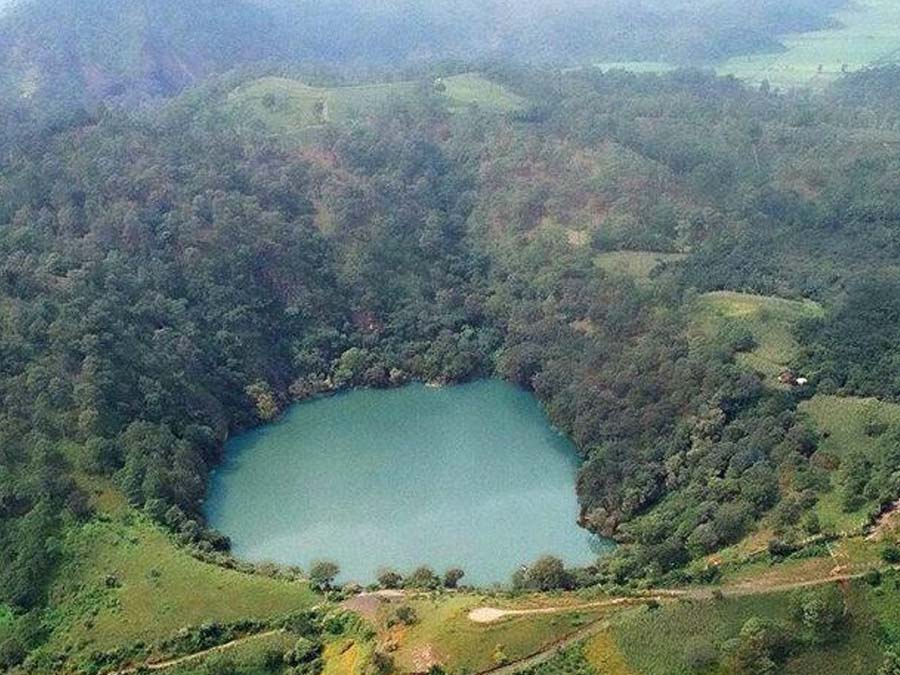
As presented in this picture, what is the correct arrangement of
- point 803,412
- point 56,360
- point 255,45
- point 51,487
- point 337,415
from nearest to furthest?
point 51,487, point 803,412, point 56,360, point 337,415, point 255,45

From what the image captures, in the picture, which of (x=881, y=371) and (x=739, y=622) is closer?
(x=739, y=622)

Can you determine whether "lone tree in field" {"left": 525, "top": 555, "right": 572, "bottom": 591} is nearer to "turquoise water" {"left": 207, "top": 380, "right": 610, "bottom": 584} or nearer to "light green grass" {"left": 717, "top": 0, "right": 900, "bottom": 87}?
"turquoise water" {"left": 207, "top": 380, "right": 610, "bottom": 584}

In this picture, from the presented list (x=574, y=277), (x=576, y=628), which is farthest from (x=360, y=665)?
(x=574, y=277)

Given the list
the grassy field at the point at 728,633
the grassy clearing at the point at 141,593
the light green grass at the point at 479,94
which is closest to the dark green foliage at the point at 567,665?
the grassy field at the point at 728,633

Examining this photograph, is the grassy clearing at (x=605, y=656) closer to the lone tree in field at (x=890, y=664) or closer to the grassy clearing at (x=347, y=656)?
the grassy clearing at (x=347, y=656)

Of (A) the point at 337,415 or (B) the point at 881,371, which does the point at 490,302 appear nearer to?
(A) the point at 337,415

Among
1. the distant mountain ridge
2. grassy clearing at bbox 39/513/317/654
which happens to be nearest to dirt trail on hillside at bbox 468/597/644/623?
grassy clearing at bbox 39/513/317/654
